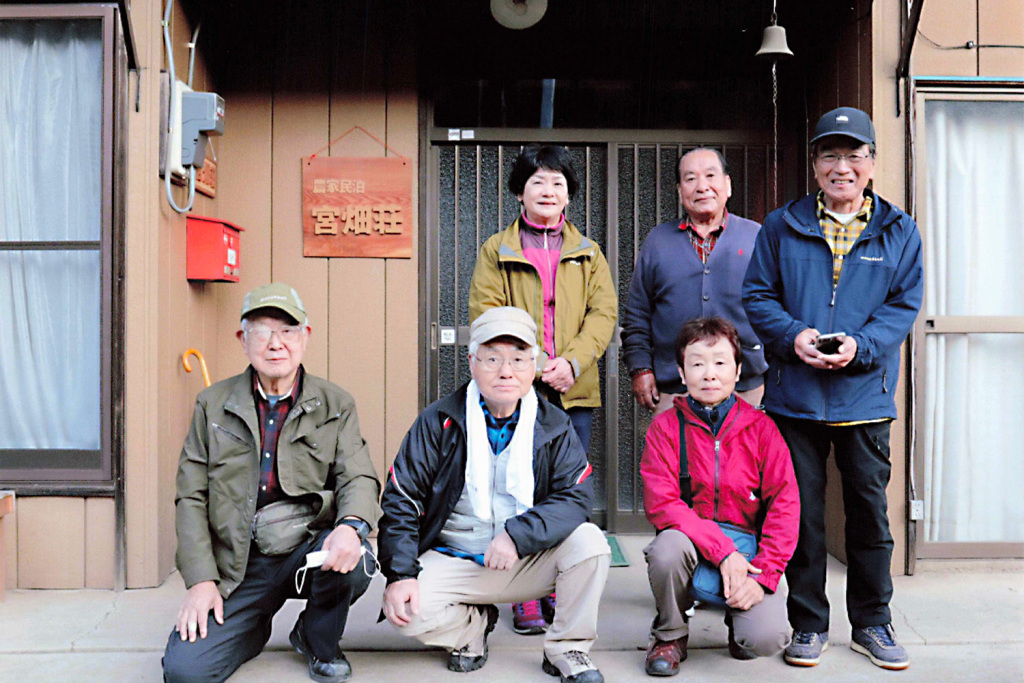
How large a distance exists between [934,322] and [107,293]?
3.60 meters

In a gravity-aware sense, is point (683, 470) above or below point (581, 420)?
below

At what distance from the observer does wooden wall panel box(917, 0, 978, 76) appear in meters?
3.98

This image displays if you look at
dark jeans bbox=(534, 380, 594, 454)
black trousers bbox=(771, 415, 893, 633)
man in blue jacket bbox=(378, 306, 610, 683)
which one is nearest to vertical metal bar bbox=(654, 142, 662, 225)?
dark jeans bbox=(534, 380, 594, 454)

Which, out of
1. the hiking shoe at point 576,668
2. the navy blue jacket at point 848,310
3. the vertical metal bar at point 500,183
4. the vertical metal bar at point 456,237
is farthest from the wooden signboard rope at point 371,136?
the hiking shoe at point 576,668

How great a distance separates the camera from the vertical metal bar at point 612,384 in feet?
15.3

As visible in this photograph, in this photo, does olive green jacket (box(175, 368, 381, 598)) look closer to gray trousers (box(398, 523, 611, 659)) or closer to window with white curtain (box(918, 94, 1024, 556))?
gray trousers (box(398, 523, 611, 659))

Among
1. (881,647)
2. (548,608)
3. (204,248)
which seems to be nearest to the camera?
(881,647)

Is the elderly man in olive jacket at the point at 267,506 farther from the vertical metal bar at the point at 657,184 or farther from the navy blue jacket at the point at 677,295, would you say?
the vertical metal bar at the point at 657,184

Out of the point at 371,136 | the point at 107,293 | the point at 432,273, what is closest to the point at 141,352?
the point at 107,293

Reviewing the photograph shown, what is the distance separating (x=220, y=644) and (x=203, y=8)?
2.96 metres

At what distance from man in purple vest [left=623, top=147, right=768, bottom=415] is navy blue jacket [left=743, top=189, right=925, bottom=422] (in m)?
0.37

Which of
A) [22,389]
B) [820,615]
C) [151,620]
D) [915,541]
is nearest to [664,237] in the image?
[820,615]

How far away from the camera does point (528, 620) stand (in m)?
3.25

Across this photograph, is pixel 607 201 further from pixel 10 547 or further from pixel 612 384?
pixel 10 547
